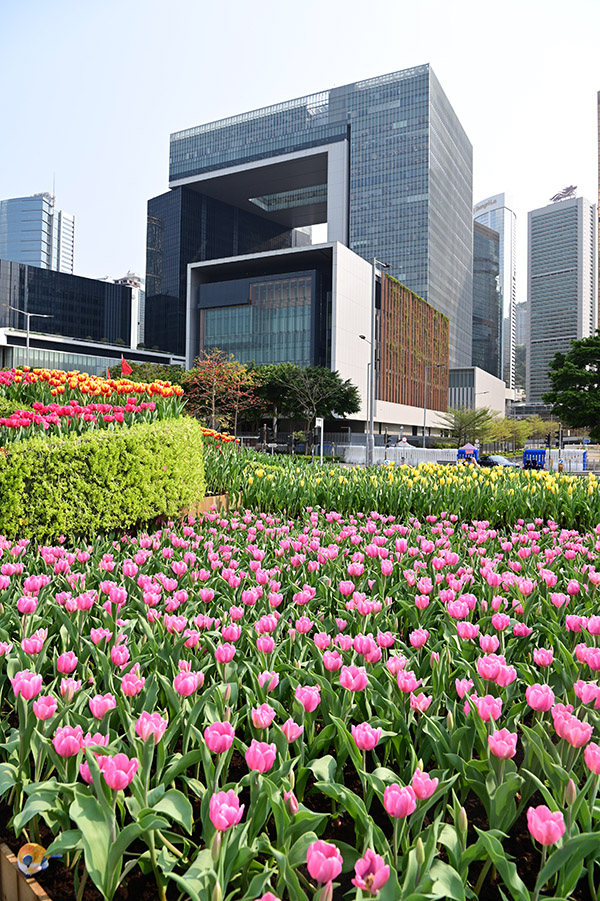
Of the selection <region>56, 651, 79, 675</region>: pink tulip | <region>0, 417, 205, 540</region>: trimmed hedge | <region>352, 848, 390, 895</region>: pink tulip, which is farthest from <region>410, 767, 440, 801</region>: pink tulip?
<region>0, 417, 205, 540</region>: trimmed hedge

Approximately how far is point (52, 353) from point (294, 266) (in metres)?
40.8

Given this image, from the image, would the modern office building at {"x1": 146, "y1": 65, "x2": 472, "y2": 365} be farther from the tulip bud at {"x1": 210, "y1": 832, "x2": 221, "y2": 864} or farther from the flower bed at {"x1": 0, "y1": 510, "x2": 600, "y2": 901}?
the tulip bud at {"x1": 210, "y1": 832, "x2": 221, "y2": 864}

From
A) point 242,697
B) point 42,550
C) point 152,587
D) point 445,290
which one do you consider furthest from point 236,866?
point 445,290

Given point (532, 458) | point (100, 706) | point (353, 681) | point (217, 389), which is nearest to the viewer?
point (100, 706)

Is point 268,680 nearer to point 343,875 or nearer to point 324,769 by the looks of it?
point 324,769

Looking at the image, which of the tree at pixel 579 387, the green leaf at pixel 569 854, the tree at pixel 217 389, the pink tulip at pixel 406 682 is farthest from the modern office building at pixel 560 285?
the green leaf at pixel 569 854

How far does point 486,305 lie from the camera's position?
164 m

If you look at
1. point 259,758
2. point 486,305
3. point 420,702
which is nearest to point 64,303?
point 486,305

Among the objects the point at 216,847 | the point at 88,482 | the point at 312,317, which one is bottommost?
the point at 216,847

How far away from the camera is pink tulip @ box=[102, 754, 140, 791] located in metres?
1.38

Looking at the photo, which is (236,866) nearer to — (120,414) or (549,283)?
(120,414)

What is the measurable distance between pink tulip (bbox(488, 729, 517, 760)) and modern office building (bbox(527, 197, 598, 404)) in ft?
620

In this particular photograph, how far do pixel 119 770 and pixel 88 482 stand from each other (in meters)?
4.83

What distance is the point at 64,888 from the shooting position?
5.06 feet
